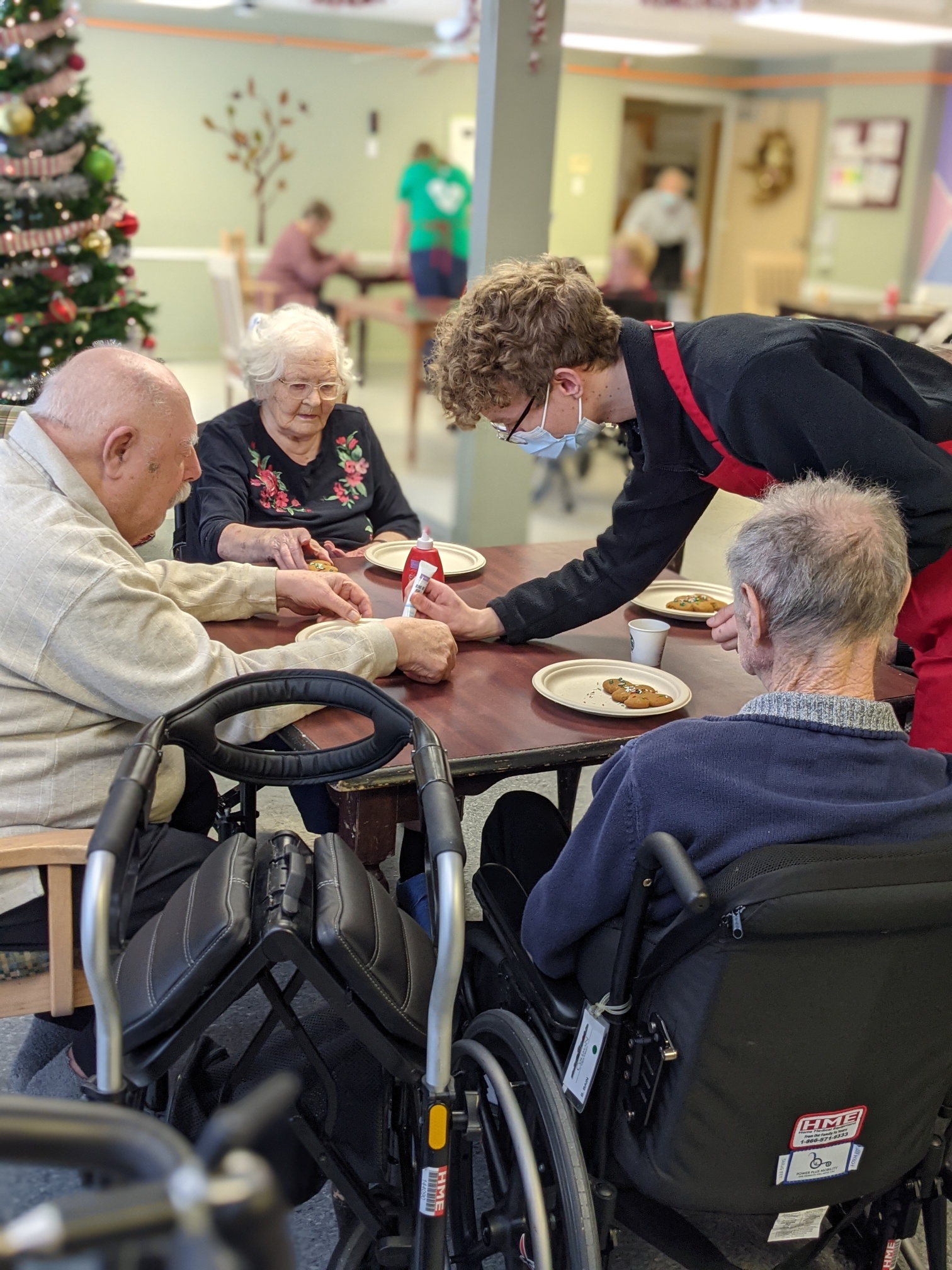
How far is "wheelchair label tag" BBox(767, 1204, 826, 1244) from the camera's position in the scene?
1.29 meters

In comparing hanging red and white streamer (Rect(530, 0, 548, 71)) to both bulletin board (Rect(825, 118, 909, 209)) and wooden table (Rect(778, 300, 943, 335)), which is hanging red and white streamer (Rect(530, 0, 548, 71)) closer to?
wooden table (Rect(778, 300, 943, 335))

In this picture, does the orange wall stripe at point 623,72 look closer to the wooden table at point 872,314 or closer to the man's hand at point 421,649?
the wooden table at point 872,314

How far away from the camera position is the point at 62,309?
13.5 feet

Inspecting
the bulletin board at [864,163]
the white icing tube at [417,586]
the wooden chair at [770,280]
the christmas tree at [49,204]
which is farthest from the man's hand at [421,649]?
the bulletin board at [864,163]

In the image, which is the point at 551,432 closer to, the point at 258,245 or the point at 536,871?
the point at 536,871

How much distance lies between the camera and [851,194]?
10.6m

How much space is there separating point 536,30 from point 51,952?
12.6ft

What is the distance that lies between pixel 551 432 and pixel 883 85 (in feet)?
32.0

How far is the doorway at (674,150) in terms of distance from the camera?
12000mm

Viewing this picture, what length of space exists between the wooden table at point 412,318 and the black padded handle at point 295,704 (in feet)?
13.8

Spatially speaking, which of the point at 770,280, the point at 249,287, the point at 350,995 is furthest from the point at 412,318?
the point at 350,995

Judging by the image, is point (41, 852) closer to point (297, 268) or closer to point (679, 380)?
point (679, 380)

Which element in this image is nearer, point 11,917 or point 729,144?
point 11,917

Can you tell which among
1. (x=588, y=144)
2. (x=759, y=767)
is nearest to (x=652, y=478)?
(x=759, y=767)
